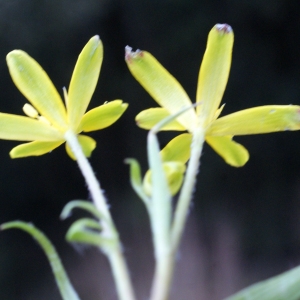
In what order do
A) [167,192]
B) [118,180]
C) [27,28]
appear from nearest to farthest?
[167,192] → [27,28] → [118,180]

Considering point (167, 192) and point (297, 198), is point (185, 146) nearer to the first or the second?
point (167, 192)

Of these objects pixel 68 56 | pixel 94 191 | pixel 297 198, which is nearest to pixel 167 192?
pixel 94 191

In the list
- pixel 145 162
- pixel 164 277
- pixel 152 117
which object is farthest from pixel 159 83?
pixel 145 162

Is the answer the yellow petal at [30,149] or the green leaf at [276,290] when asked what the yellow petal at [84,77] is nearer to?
the yellow petal at [30,149]

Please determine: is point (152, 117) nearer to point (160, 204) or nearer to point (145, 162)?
point (160, 204)

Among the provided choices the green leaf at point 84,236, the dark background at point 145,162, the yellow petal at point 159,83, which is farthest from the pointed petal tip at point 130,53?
the dark background at point 145,162
